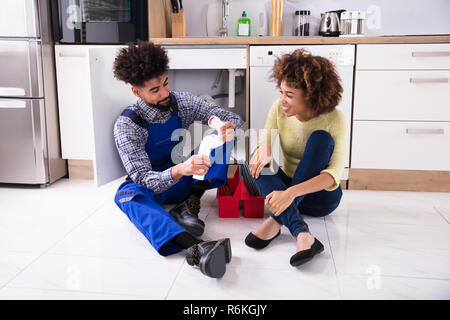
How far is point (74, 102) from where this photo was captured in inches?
98.0

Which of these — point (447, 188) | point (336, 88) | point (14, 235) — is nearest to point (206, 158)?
point (336, 88)

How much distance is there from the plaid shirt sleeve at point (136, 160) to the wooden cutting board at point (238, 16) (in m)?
1.39

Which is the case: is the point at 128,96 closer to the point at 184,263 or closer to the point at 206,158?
the point at 206,158

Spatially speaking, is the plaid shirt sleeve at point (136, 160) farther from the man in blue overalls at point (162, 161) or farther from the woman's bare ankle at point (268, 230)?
the woman's bare ankle at point (268, 230)

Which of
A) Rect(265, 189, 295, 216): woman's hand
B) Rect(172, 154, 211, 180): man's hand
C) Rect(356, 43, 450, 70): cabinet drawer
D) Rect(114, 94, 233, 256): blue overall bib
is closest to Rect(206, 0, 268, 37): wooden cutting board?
Rect(356, 43, 450, 70): cabinet drawer

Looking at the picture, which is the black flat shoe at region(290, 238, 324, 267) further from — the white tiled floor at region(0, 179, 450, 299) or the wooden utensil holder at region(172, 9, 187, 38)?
the wooden utensil holder at region(172, 9, 187, 38)

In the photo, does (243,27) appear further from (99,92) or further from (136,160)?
(136,160)

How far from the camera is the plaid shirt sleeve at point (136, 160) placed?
1688mm

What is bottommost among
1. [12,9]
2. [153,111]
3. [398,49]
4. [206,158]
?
[206,158]

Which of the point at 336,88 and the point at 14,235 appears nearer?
the point at 336,88

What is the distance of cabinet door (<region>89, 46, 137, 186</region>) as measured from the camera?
1782mm

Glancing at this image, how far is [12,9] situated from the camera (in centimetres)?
224
